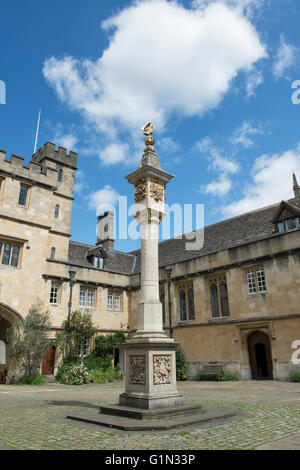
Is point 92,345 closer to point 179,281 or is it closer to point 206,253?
point 179,281

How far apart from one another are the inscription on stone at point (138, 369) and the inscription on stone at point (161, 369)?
0.78ft

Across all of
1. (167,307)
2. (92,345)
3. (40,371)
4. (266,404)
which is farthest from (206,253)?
(266,404)

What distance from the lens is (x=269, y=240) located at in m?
18.5

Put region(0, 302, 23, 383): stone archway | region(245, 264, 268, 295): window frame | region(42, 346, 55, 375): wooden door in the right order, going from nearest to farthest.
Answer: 1. region(245, 264, 268, 295): window frame
2. region(0, 302, 23, 383): stone archway
3. region(42, 346, 55, 375): wooden door

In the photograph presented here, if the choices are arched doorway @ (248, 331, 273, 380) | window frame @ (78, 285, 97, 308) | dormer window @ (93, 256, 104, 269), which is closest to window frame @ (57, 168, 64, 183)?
dormer window @ (93, 256, 104, 269)

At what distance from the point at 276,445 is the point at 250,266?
50.4 feet

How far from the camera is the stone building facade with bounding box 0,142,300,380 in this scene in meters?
17.9

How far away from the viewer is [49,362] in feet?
68.2

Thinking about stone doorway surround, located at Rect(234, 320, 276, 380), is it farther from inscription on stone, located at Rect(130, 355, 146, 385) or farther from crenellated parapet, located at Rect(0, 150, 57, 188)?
crenellated parapet, located at Rect(0, 150, 57, 188)

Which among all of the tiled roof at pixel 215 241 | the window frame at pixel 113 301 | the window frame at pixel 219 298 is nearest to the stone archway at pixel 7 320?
the tiled roof at pixel 215 241

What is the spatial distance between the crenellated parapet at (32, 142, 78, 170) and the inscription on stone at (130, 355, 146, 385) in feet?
68.8

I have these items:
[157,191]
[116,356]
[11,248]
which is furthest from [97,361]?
[157,191]

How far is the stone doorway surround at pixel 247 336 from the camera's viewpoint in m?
17.5

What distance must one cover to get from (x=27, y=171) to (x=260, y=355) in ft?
58.5
